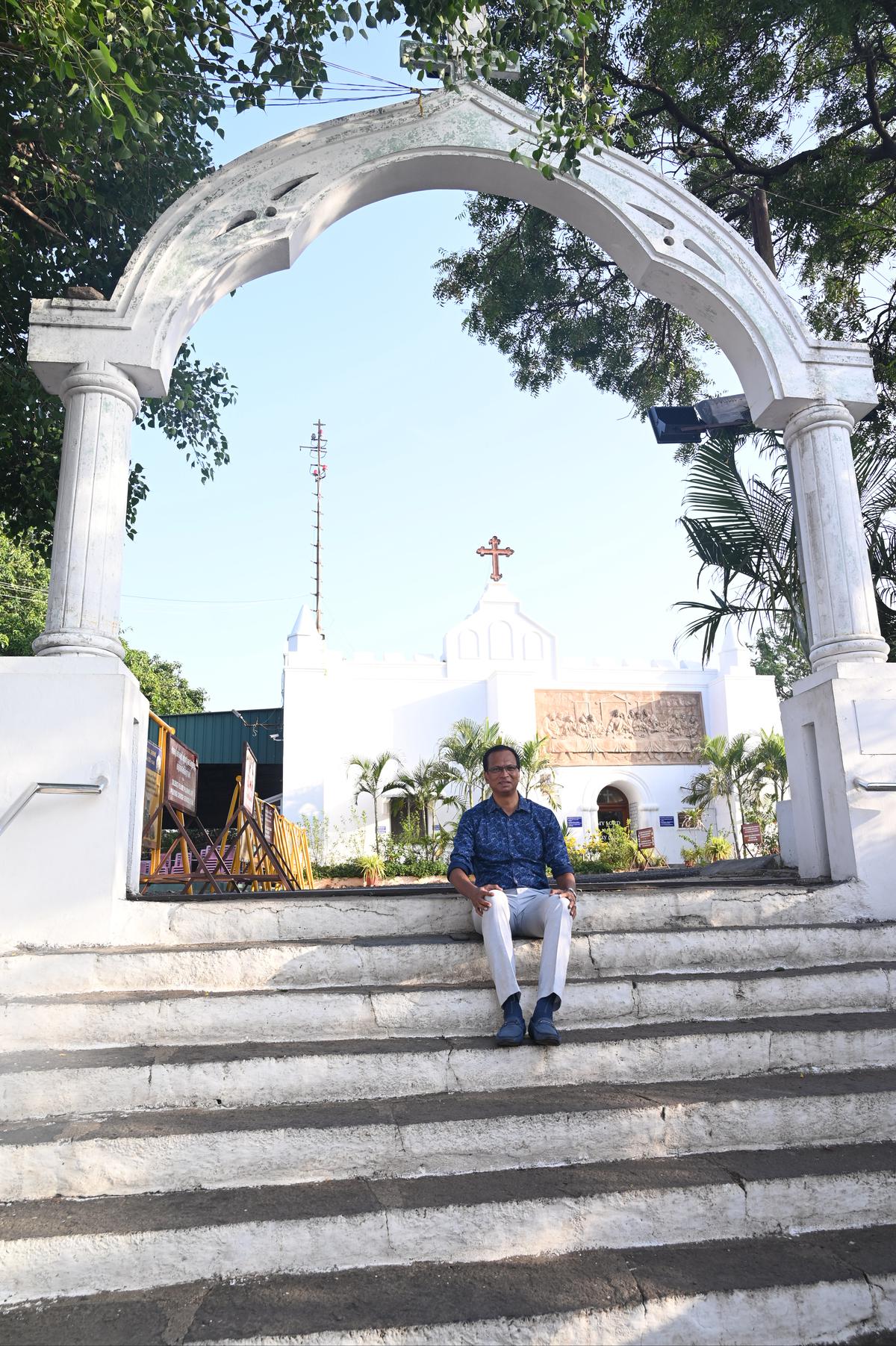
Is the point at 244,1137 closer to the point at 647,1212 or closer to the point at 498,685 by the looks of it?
the point at 647,1212

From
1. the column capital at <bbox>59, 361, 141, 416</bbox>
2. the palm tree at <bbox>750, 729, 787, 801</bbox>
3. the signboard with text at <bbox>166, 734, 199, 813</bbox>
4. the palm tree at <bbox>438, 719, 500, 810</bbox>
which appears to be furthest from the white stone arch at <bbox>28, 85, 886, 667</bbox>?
the palm tree at <bbox>750, 729, 787, 801</bbox>

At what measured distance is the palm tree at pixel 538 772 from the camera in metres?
21.5

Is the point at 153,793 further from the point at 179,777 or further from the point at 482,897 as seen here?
the point at 482,897

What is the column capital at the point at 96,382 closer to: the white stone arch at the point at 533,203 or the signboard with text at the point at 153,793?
the white stone arch at the point at 533,203

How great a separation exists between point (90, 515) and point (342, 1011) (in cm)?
250

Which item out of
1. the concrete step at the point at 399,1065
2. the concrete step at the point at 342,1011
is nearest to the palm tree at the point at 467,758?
the concrete step at the point at 342,1011

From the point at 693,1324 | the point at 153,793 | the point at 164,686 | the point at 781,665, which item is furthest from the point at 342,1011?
the point at 781,665

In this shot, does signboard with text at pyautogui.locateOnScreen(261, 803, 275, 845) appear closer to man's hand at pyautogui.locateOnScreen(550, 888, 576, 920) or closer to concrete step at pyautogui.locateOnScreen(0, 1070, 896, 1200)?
man's hand at pyautogui.locateOnScreen(550, 888, 576, 920)

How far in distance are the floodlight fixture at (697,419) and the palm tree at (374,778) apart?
48.5 ft

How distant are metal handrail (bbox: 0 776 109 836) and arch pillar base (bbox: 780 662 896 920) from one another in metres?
3.32

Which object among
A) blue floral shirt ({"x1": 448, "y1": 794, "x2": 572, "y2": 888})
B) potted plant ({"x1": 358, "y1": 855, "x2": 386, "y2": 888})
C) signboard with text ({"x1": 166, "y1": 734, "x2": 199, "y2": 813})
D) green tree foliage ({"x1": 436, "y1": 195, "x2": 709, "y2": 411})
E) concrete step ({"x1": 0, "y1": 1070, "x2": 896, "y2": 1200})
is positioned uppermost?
green tree foliage ({"x1": 436, "y1": 195, "x2": 709, "y2": 411})

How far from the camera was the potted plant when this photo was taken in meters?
17.6

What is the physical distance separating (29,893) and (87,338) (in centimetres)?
256

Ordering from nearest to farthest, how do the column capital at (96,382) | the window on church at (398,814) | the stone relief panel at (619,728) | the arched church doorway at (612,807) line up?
the column capital at (96,382), the window on church at (398,814), the stone relief panel at (619,728), the arched church doorway at (612,807)
